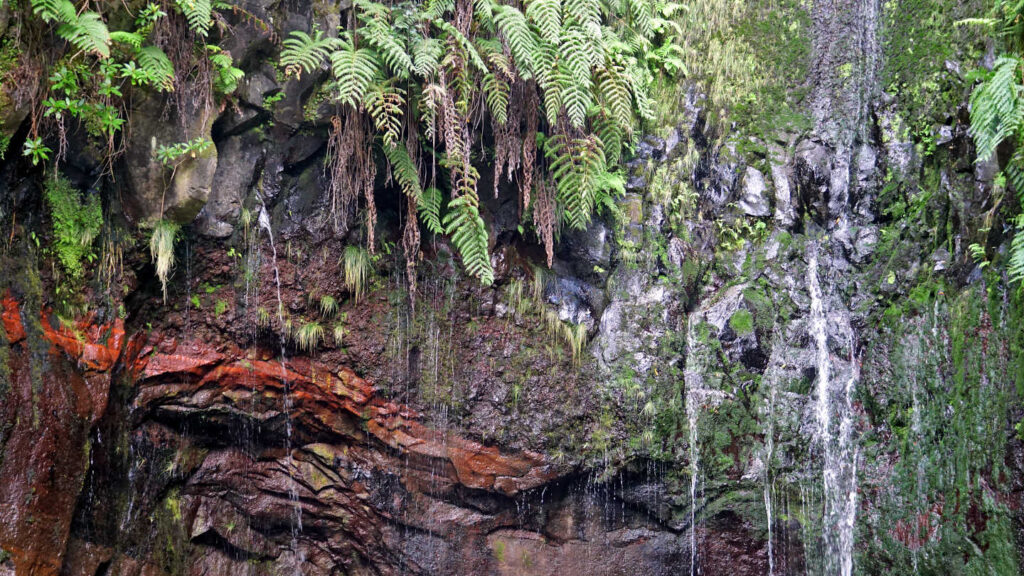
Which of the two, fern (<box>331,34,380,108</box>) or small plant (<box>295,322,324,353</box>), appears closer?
fern (<box>331,34,380,108</box>)

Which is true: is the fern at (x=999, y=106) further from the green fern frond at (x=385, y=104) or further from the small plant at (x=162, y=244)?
the small plant at (x=162, y=244)

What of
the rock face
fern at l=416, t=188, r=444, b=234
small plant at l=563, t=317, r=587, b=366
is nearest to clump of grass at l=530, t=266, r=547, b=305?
the rock face

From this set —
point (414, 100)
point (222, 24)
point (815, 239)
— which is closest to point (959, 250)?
point (815, 239)

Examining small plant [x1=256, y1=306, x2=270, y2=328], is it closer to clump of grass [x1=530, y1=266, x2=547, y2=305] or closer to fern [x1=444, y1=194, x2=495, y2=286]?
fern [x1=444, y1=194, x2=495, y2=286]

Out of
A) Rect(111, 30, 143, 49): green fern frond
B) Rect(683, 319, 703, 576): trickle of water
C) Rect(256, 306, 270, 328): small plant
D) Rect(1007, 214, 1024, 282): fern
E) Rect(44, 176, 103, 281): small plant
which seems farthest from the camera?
Rect(683, 319, 703, 576): trickle of water

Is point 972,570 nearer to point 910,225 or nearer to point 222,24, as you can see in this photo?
point 910,225

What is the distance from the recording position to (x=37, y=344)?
15.5 feet

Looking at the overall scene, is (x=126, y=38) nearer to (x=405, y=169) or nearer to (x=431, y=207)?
(x=405, y=169)

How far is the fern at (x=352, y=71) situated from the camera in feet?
15.2

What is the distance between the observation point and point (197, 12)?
4457 mm

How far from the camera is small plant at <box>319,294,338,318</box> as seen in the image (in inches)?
232

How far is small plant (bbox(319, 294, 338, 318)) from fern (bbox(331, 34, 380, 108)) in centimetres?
192

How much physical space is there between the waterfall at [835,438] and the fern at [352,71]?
15.1ft

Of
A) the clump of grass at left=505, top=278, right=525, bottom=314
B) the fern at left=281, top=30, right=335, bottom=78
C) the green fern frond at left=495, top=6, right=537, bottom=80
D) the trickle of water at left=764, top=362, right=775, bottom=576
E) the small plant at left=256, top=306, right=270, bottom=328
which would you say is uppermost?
the green fern frond at left=495, top=6, right=537, bottom=80
